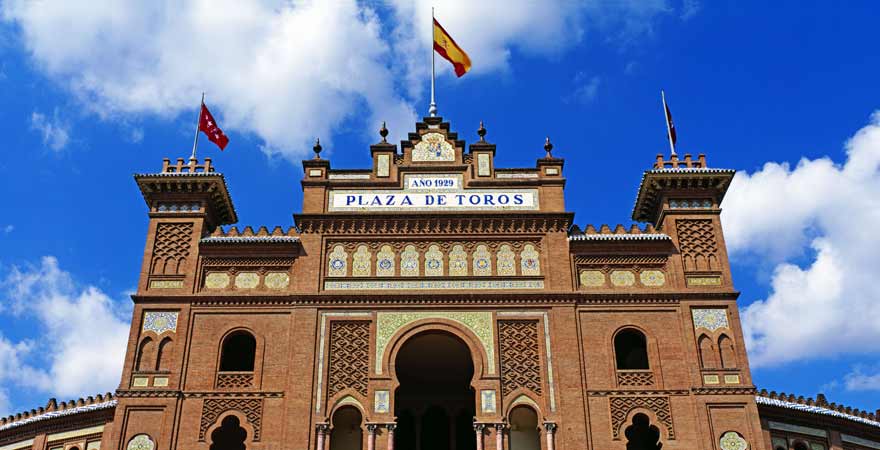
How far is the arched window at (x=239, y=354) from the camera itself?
94.1ft

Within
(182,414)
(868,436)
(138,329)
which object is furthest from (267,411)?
(868,436)

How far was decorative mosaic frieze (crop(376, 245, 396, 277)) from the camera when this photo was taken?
2830cm

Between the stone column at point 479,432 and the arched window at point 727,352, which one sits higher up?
the arched window at point 727,352

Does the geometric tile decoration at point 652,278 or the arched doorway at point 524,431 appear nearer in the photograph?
the arched doorway at point 524,431

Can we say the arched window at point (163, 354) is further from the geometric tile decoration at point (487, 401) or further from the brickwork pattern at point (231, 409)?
the geometric tile decoration at point (487, 401)

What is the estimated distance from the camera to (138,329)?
1078 inches

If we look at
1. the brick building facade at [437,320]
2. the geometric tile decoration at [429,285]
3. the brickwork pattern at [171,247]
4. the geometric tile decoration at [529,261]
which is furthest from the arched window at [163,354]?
the geometric tile decoration at [529,261]

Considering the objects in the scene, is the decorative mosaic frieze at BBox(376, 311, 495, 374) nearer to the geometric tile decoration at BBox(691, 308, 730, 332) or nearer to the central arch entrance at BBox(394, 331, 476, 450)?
the central arch entrance at BBox(394, 331, 476, 450)

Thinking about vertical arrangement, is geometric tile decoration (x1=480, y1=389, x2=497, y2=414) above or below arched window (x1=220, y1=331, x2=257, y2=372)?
below

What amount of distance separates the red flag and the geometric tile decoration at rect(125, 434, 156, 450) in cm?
1112

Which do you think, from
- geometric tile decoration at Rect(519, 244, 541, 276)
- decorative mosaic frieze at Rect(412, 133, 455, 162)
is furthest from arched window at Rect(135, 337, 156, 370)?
geometric tile decoration at Rect(519, 244, 541, 276)

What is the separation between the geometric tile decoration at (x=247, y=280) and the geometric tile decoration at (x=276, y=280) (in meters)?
0.30

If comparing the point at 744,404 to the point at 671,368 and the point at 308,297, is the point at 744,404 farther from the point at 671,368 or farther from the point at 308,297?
the point at 308,297

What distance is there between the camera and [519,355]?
2700 cm
